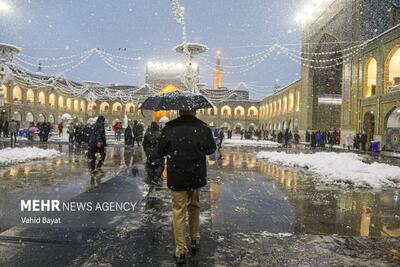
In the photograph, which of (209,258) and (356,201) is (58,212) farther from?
(356,201)

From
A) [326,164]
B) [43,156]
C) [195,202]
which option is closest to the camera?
[195,202]

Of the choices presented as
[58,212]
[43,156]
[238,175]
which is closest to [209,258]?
[58,212]

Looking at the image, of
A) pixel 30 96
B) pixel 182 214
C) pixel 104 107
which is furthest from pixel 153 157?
pixel 104 107

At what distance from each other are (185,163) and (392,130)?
21.7 meters

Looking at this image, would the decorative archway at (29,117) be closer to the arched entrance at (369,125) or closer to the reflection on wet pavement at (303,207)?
the arched entrance at (369,125)

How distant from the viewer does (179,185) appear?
11.3 feet

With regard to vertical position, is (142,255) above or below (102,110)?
below

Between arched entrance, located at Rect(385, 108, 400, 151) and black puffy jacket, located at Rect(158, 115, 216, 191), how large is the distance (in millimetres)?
21032

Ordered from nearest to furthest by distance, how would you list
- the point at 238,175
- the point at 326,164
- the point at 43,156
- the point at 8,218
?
1. the point at 8,218
2. the point at 238,175
3. the point at 326,164
4. the point at 43,156

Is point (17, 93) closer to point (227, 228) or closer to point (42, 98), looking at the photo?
point (42, 98)

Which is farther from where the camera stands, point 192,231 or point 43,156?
point 43,156

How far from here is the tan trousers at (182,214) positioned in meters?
3.32

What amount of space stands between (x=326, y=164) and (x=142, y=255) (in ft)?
29.9

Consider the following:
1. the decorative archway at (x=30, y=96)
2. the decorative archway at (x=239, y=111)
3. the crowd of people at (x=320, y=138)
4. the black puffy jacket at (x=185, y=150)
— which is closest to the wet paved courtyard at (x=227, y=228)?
the black puffy jacket at (x=185, y=150)
